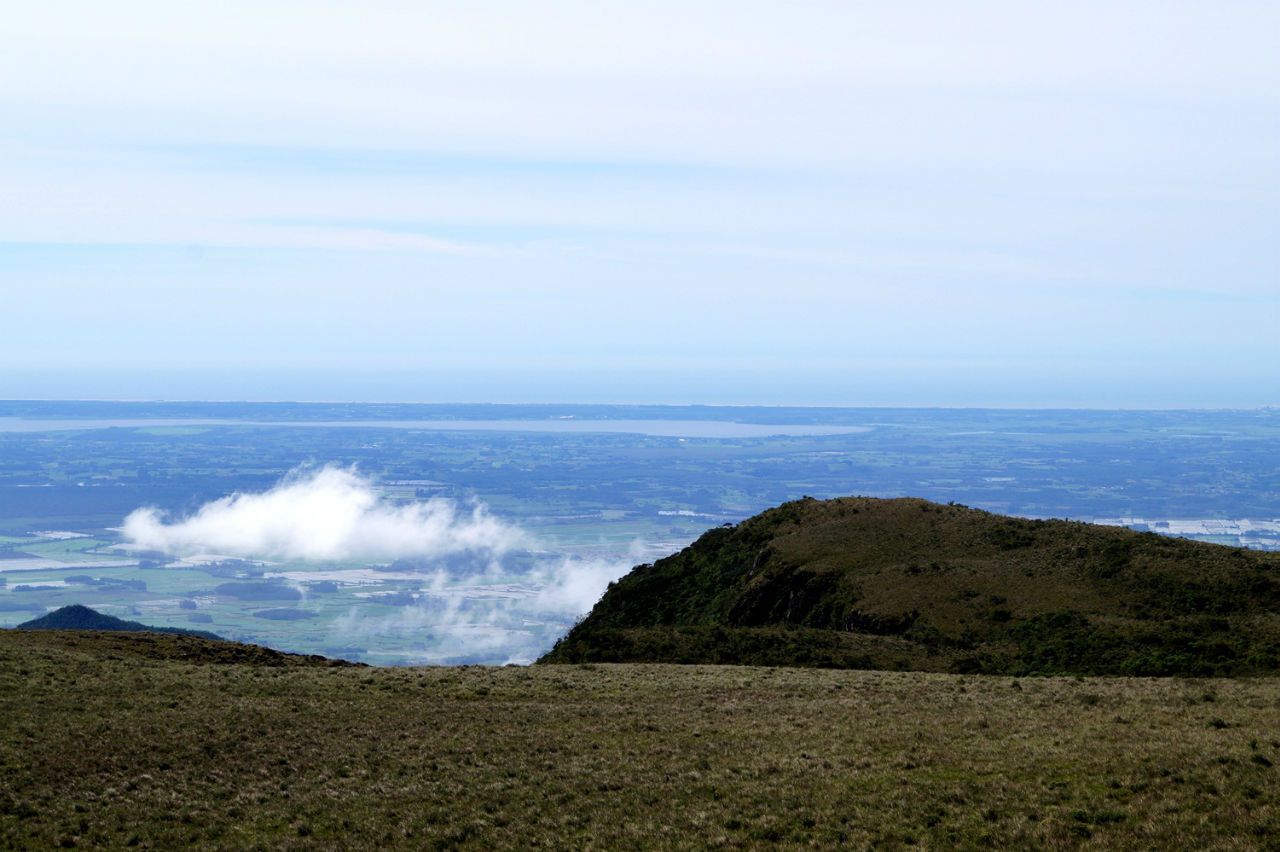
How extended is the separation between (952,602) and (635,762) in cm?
2830

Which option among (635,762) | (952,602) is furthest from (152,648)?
(952,602)

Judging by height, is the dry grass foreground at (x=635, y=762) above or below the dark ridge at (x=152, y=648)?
above

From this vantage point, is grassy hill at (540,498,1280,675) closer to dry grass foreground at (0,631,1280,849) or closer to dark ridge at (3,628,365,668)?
dry grass foreground at (0,631,1280,849)

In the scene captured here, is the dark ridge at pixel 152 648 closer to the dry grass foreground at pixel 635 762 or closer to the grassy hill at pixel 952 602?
the dry grass foreground at pixel 635 762

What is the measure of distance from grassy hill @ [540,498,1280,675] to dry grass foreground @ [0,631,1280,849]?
6.57 metres

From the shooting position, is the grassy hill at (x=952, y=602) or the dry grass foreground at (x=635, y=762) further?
the grassy hill at (x=952, y=602)

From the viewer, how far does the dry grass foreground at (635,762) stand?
18.0 meters

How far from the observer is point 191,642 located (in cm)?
4122

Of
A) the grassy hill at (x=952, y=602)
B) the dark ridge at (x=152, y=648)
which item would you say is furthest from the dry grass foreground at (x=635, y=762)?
the grassy hill at (x=952, y=602)

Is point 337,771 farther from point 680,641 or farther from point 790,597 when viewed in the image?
point 790,597

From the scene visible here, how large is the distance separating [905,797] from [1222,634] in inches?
966

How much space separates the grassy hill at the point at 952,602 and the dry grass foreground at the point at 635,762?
657cm

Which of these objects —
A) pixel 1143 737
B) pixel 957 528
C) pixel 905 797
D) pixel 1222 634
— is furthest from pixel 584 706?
pixel 957 528

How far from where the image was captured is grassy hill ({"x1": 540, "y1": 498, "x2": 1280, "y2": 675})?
38.3 meters
